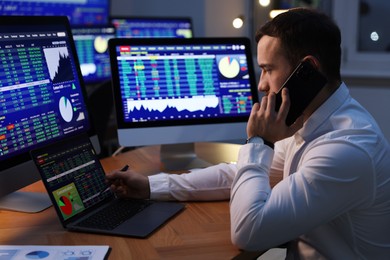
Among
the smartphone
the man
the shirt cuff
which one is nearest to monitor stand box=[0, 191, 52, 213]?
the shirt cuff

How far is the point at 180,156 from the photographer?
207cm

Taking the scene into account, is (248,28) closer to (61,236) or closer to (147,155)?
(147,155)

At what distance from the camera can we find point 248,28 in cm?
472

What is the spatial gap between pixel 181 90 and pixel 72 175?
0.65 meters

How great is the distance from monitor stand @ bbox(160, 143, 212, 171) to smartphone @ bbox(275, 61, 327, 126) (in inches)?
27.6

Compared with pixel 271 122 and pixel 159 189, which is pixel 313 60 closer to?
pixel 271 122

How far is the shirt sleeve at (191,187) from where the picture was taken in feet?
5.16

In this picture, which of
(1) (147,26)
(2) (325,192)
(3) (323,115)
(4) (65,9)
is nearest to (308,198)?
(2) (325,192)

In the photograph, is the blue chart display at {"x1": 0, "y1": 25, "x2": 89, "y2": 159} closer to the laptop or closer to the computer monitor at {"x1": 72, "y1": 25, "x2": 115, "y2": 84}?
the laptop

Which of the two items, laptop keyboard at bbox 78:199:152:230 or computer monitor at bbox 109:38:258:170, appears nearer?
laptop keyboard at bbox 78:199:152:230

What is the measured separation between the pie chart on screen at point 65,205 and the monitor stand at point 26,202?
0.52 ft

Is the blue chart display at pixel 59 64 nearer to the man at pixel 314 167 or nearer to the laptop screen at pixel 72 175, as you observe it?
the laptop screen at pixel 72 175

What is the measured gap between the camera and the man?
3.88 ft

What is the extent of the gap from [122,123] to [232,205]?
74 centimetres
